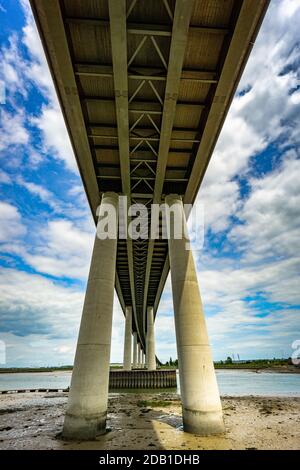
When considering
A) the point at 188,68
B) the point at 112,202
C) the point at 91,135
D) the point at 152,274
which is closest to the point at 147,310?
the point at 152,274

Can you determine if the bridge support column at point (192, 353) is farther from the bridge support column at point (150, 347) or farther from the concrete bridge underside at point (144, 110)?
the bridge support column at point (150, 347)

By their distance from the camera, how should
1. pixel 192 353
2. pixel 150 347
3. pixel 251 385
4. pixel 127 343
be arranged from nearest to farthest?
pixel 192 353, pixel 251 385, pixel 150 347, pixel 127 343

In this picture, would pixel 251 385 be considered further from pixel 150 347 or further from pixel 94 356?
pixel 94 356

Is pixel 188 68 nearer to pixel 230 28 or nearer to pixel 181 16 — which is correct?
pixel 230 28

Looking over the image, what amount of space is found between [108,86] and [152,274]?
79.4 feet

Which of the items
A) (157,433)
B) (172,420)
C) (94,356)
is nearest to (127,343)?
(172,420)

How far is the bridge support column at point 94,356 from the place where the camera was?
32.3 feet

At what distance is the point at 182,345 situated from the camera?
37.7ft

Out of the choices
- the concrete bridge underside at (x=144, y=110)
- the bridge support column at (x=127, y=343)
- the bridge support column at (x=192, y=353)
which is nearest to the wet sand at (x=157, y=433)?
the bridge support column at (x=192, y=353)

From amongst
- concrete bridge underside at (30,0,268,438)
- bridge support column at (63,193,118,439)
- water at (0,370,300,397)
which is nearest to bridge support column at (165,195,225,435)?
concrete bridge underside at (30,0,268,438)

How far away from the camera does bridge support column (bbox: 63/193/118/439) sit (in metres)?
9.84

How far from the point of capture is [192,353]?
36.6 ft

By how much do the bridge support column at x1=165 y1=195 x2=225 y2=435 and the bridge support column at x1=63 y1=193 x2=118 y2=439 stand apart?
122 inches

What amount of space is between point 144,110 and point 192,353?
1029cm
